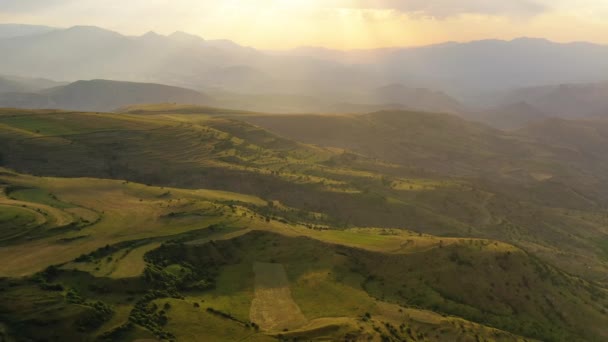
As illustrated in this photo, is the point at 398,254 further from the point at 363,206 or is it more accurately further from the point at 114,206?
the point at 363,206

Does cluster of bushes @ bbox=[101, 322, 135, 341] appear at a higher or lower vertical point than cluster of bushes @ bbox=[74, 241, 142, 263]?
lower

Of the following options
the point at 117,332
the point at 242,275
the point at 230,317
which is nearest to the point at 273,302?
the point at 230,317

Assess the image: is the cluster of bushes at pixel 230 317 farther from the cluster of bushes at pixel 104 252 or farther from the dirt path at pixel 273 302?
the cluster of bushes at pixel 104 252

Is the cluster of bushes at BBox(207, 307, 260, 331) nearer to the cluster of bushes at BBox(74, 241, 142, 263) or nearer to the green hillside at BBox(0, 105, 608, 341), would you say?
the green hillside at BBox(0, 105, 608, 341)

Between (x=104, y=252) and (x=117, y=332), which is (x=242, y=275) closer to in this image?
(x=104, y=252)

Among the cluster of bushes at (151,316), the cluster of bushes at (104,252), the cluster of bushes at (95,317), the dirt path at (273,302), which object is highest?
the cluster of bushes at (104,252)

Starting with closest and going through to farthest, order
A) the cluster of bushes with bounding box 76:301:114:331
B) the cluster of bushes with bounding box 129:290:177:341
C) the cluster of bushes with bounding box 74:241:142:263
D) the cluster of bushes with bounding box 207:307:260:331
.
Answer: the cluster of bushes with bounding box 76:301:114:331 → the cluster of bushes with bounding box 129:290:177:341 → the cluster of bushes with bounding box 207:307:260:331 → the cluster of bushes with bounding box 74:241:142:263

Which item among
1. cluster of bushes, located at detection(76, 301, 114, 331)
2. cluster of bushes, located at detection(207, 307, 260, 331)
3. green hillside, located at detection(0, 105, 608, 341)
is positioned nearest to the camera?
cluster of bushes, located at detection(76, 301, 114, 331)

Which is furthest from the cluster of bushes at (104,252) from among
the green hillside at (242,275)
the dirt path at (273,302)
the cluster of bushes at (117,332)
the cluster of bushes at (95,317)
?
the dirt path at (273,302)

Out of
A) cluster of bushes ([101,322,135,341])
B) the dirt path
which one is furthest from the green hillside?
the dirt path
